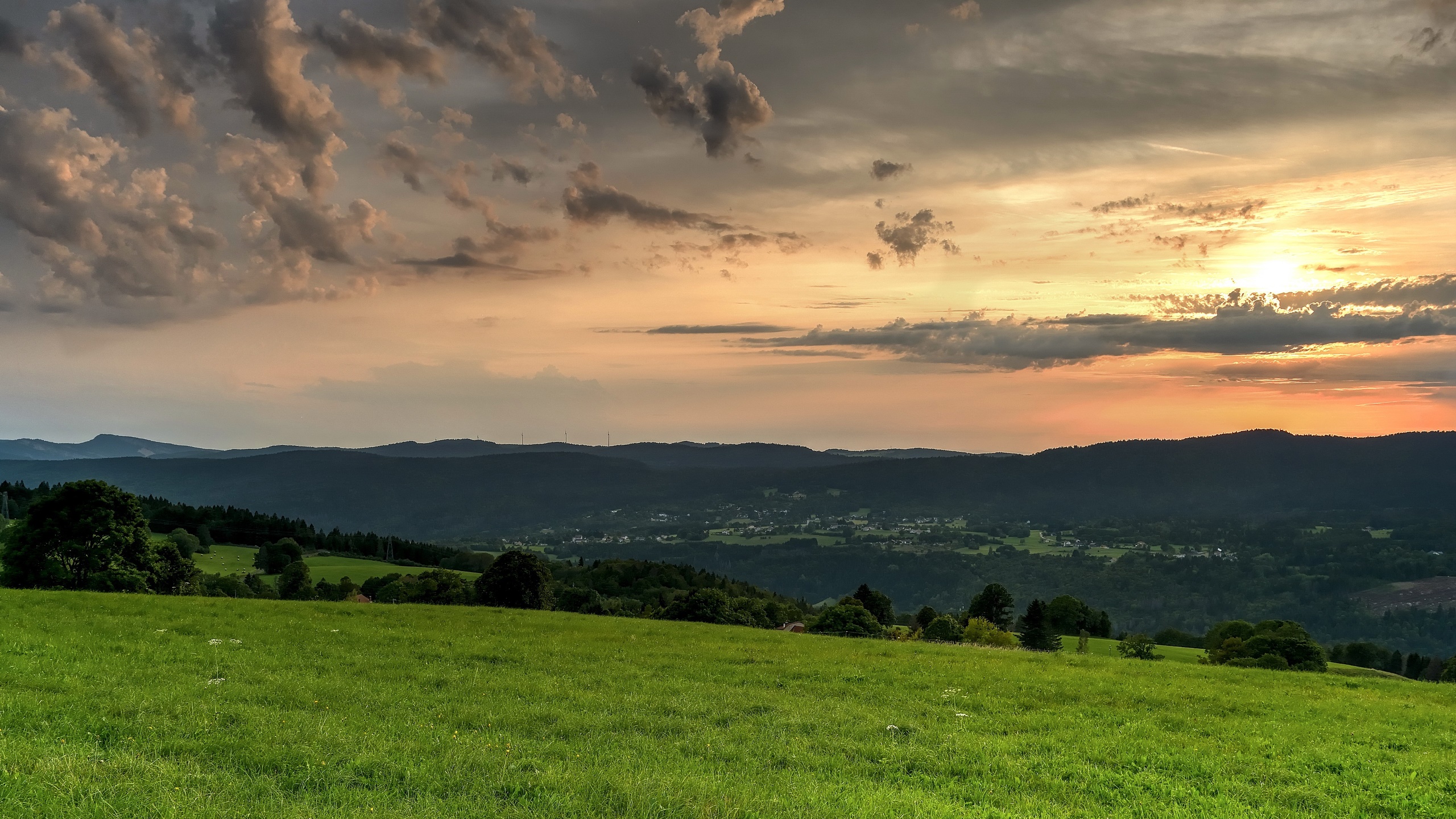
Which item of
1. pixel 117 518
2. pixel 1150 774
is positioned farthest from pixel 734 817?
pixel 117 518

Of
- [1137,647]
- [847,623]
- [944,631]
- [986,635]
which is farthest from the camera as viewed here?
[986,635]

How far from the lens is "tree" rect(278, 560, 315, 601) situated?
4316 inches

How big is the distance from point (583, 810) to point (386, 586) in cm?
10585

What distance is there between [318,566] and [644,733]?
15654 cm

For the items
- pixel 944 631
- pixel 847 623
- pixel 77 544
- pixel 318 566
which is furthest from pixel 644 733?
pixel 318 566

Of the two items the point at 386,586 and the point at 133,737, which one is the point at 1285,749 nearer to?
the point at 133,737

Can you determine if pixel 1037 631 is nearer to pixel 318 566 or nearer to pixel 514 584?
pixel 514 584

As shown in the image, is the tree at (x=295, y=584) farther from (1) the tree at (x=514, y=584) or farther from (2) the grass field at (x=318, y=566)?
(1) the tree at (x=514, y=584)

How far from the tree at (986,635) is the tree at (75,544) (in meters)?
73.4

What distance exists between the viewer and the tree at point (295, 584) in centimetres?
10962

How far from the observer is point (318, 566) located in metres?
149

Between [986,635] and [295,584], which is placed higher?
[986,635]

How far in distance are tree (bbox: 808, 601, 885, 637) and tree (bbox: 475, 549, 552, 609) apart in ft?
84.2

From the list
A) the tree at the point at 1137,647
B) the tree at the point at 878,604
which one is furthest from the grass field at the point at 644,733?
the tree at the point at 878,604
